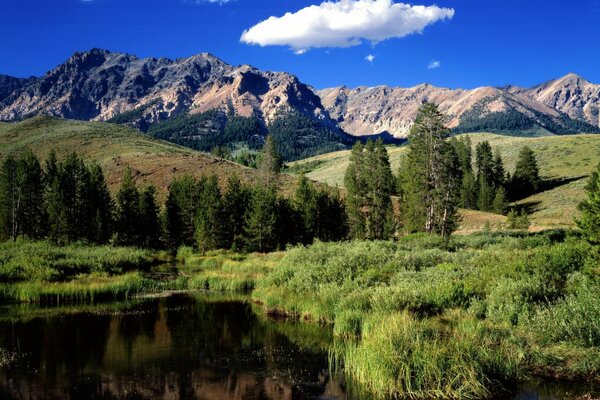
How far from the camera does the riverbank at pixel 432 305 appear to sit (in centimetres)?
1667

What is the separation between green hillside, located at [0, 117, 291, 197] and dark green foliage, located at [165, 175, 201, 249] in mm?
32578

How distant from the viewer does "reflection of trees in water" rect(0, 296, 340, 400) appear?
58.5ft

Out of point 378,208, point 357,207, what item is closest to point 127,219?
point 357,207

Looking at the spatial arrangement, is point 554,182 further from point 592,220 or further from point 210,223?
point 592,220

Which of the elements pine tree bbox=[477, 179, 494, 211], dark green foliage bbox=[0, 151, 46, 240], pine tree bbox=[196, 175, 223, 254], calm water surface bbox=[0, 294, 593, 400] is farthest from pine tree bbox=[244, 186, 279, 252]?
pine tree bbox=[477, 179, 494, 211]

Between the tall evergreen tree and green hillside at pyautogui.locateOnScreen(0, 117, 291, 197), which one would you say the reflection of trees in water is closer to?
green hillside at pyautogui.locateOnScreen(0, 117, 291, 197)

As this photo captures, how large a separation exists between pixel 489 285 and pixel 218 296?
21.4 meters

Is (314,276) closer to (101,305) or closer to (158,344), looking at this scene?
(158,344)

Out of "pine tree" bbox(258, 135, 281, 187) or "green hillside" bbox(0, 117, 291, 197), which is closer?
"pine tree" bbox(258, 135, 281, 187)

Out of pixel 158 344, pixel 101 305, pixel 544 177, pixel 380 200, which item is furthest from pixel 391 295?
pixel 544 177

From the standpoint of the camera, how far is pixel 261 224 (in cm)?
7275

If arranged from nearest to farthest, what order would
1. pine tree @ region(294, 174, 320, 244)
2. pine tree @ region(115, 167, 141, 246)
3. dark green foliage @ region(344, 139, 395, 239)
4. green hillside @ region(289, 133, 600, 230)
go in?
1. pine tree @ region(115, 167, 141, 246)
2. dark green foliage @ region(344, 139, 395, 239)
3. pine tree @ region(294, 174, 320, 244)
4. green hillside @ region(289, 133, 600, 230)

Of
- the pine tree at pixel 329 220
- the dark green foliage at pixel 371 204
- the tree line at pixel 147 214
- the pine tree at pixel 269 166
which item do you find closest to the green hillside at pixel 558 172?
the pine tree at pixel 269 166

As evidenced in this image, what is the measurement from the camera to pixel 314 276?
3350cm
